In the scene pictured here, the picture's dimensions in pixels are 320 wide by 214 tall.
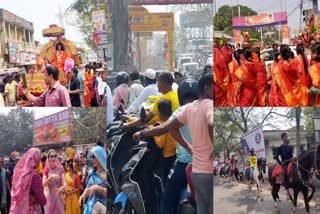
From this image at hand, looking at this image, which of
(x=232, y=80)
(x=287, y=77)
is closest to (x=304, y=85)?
(x=287, y=77)

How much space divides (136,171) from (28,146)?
78 cm

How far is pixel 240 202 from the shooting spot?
153 inches

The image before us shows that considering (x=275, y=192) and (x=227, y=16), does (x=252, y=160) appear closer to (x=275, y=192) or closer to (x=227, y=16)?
(x=275, y=192)

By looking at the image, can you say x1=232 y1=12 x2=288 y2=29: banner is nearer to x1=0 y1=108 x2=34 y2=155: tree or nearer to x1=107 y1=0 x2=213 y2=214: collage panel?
x1=107 y1=0 x2=213 y2=214: collage panel

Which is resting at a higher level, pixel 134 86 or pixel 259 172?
pixel 134 86

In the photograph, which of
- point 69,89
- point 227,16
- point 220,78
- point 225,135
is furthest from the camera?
point 220,78

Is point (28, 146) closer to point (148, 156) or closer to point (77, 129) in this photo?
point (77, 129)

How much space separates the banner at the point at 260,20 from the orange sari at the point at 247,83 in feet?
2.33

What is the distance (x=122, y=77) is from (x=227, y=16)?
0.99 m

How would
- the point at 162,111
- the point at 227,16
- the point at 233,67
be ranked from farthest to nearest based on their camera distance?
the point at 233,67
the point at 227,16
the point at 162,111

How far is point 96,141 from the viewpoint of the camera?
13.6 ft

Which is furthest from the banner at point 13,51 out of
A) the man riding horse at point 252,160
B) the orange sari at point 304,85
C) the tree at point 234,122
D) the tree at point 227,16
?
the orange sari at point 304,85

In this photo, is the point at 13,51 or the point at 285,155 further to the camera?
the point at 13,51

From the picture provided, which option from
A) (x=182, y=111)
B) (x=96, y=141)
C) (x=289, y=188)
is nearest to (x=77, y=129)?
(x=96, y=141)
